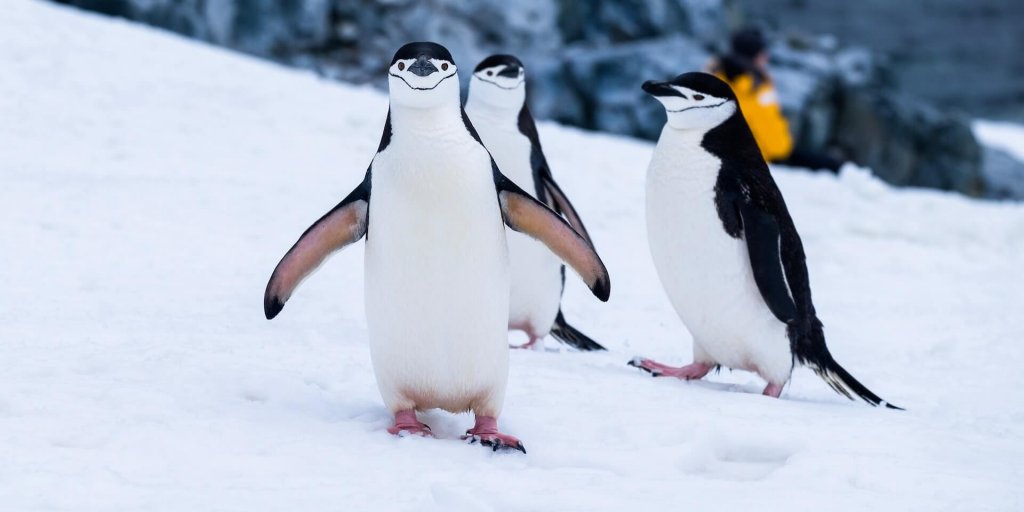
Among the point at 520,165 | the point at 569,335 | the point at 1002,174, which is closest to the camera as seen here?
the point at 520,165

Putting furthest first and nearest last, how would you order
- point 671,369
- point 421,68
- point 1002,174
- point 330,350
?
point 1002,174 → point 671,369 → point 330,350 → point 421,68

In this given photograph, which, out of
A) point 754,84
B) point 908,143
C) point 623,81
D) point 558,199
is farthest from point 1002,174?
point 558,199

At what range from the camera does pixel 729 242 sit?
12.1 feet

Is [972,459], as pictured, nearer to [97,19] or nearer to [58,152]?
[58,152]

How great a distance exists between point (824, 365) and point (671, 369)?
1.57 feet

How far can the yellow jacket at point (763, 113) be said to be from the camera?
8.70m

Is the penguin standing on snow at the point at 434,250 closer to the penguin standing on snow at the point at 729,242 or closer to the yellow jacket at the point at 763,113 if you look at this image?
the penguin standing on snow at the point at 729,242

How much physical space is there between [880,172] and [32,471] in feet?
53.6

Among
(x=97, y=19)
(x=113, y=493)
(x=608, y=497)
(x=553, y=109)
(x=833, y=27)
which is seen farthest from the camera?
(x=833, y=27)

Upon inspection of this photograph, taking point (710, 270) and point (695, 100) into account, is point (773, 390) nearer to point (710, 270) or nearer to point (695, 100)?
point (710, 270)

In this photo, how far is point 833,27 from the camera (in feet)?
104

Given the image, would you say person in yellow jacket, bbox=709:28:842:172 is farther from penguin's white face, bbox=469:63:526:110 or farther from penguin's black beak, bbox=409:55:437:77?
penguin's black beak, bbox=409:55:437:77

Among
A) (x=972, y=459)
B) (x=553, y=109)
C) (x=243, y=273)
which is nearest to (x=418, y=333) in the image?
(x=972, y=459)

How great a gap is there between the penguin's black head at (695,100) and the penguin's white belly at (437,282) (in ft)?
3.61
